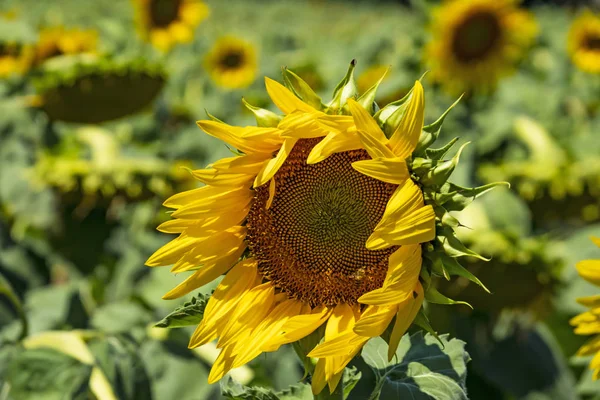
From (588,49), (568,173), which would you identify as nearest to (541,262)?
(568,173)

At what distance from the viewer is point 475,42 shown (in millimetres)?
3127

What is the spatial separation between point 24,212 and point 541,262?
63.8 inches

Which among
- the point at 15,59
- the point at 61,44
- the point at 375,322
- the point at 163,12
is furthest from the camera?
the point at 163,12

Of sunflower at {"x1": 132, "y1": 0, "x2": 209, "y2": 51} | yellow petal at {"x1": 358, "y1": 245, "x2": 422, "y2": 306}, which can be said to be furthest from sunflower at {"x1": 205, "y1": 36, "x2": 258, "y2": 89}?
yellow petal at {"x1": 358, "y1": 245, "x2": 422, "y2": 306}

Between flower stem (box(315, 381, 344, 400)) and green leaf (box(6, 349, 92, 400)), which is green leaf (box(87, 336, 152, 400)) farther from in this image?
flower stem (box(315, 381, 344, 400))

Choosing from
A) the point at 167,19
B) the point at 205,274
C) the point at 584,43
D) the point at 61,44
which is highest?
the point at 205,274

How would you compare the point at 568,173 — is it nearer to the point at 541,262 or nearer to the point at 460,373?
the point at 541,262

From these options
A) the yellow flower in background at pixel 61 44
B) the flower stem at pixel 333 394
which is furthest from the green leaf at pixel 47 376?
the yellow flower in background at pixel 61 44

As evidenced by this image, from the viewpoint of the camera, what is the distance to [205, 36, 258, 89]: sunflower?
4.23m

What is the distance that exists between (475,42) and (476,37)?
25mm

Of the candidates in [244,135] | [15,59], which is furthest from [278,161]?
[15,59]

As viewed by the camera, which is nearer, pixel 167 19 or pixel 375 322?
pixel 375 322

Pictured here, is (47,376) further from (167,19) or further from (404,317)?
(167,19)

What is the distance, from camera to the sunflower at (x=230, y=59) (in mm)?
4230
